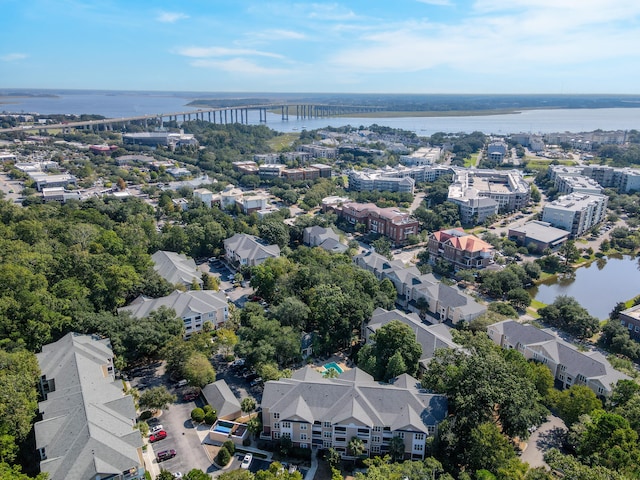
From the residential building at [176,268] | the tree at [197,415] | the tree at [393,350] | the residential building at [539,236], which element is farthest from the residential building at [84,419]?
the residential building at [539,236]

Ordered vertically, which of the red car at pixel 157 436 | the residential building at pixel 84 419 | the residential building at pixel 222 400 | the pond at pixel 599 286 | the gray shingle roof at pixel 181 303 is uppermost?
the gray shingle roof at pixel 181 303

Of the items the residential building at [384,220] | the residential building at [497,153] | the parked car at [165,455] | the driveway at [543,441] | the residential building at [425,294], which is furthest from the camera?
the residential building at [497,153]

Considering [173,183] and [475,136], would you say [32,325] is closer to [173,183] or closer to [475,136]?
[173,183]

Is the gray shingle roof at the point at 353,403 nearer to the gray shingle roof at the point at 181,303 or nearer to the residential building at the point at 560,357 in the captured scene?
the residential building at the point at 560,357

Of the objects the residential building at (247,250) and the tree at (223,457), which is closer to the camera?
the tree at (223,457)

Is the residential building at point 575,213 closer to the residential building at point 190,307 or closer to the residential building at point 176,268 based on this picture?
the residential building at point 190,307

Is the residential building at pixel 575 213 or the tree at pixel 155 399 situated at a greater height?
the residential building at pixel 575 213

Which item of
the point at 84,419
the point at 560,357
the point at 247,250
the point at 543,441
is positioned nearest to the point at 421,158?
the point at 247,250

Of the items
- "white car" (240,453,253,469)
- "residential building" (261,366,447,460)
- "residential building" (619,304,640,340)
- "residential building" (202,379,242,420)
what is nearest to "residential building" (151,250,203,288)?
"residential building" (202,379,242,420)

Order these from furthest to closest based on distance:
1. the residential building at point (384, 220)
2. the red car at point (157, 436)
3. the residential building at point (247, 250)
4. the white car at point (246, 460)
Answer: the residential building at point (384, 220) < the residential building at point (247, 250) < the red car at point (157, 436) < the white car at point (246, 460)
